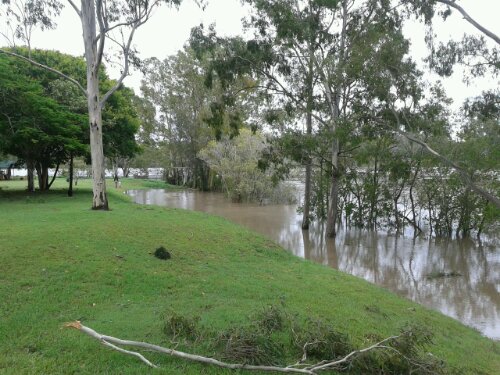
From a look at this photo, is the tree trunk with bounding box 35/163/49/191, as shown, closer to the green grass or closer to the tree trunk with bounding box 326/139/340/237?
the green grass

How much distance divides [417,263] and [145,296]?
38.8 feet

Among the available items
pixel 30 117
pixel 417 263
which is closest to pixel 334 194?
pixel 417 263

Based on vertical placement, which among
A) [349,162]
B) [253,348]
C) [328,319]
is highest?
[349,162]

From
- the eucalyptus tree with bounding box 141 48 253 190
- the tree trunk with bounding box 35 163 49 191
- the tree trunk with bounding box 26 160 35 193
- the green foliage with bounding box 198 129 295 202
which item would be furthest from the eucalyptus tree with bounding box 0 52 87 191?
the eucalyptus tree with bounding box 141 48 253 190

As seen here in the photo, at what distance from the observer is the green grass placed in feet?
15.1

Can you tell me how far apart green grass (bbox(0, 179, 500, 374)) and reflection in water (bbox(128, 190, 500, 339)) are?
8.46 ft

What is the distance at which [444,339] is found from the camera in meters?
6.70

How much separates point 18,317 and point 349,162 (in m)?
20.9

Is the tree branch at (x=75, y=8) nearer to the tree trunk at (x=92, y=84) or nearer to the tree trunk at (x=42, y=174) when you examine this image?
the tree trunk at (x=92, y=84)

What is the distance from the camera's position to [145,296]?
22.4ft

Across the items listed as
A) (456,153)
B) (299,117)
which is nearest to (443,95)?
(456,153)

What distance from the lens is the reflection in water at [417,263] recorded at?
10781 mm

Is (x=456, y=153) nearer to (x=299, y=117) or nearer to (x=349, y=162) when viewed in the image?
(x=349, y=162)

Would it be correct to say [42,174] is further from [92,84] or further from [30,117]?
[92,84]
